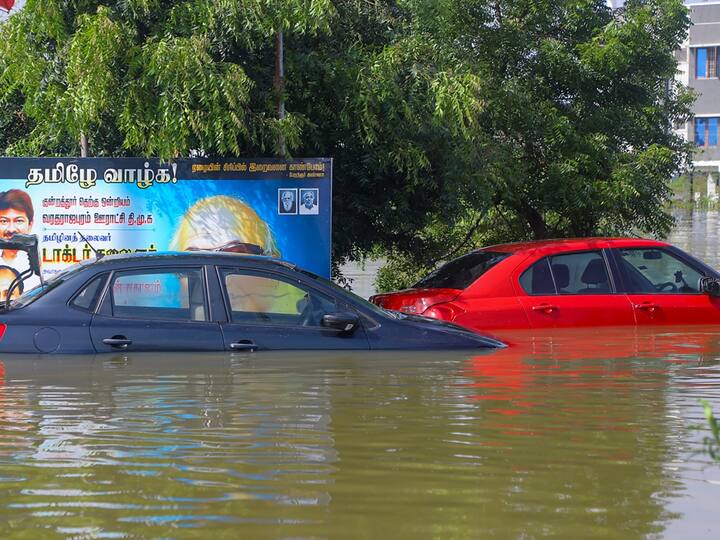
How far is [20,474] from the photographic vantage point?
5473 mm

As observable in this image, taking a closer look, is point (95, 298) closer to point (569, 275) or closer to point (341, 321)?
point (341, 321)

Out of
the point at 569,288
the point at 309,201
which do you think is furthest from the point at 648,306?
the point at 309,201

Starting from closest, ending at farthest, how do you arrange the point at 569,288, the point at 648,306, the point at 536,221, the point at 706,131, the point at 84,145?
the point at 569,288 < the point at 648,306 < the point at 84,145 < the point at 536,221 < the point at 706,131

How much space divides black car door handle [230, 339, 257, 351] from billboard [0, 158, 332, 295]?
4426mm

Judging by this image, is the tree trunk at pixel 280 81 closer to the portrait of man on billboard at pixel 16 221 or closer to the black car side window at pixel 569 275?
the portrait of man on billboard at pixel 16 221

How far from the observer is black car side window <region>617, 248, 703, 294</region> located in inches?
422

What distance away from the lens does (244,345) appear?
8.13 metres

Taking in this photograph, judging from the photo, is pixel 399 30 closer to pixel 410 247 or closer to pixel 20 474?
pixel 410 247

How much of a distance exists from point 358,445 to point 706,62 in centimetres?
6590

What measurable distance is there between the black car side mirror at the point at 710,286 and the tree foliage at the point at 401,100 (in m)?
3.31

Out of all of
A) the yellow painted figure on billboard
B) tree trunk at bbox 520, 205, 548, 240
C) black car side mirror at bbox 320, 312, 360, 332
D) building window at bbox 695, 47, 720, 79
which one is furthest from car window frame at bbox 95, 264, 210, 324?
building window at bbox 695, 47, 720, 79

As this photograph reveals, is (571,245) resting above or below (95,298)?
above

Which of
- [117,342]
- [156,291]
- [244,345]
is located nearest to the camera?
[117,342]

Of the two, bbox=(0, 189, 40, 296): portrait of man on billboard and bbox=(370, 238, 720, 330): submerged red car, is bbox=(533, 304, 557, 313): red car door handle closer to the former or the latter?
bbox=(370, 238, 720, 330): submerged red car
